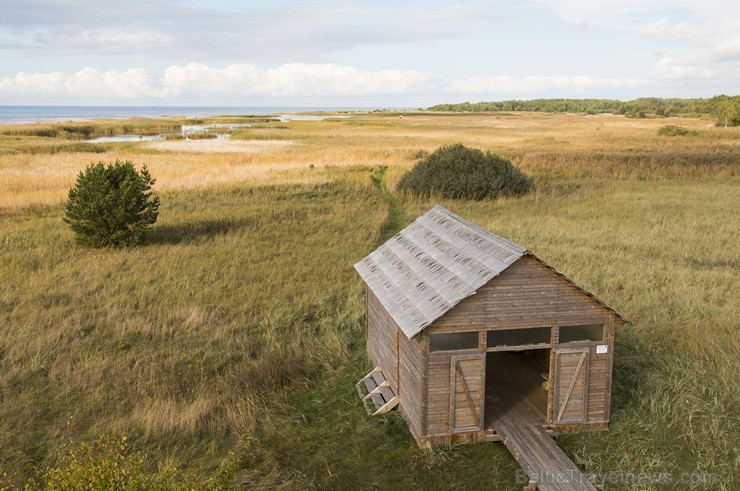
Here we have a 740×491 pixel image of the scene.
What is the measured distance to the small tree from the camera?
70.1 feet

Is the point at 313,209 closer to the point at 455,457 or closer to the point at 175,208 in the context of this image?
the point at 175,208

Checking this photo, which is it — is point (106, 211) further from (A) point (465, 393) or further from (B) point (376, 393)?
(A) point (465, 393)

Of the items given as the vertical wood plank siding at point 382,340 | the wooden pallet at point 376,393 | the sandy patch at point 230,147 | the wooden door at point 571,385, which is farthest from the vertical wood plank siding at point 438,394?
the sandy patch at point 230,147

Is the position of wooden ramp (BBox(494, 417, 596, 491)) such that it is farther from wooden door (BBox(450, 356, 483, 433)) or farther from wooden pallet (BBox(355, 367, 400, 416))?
wooden pallet (BBox(355, 367, 400, 416))

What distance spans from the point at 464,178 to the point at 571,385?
75.2 feet

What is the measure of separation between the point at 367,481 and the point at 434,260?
12.7 feet

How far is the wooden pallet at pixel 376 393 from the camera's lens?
35.0 feet

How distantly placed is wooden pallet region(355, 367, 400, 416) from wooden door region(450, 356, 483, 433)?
1.49 meters

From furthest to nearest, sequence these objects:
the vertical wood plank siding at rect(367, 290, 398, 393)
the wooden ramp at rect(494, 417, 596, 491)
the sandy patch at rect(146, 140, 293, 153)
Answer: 1. the sandy patch at rect(146, 140, 293, 153)
2. the vertical wood plank siding at rect(367, 290, 398, 393)
3. the wooden ramp at rect(494, 417, 596, 491)

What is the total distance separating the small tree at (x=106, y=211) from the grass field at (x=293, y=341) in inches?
35.1

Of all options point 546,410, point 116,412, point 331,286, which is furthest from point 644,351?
point 116,412

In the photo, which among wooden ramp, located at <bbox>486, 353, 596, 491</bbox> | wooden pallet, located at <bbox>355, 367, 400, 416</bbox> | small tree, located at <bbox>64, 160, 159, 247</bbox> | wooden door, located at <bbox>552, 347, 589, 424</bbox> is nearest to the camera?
wooden ramp, located at <bbox>486, 353, 596, 491</bbox>

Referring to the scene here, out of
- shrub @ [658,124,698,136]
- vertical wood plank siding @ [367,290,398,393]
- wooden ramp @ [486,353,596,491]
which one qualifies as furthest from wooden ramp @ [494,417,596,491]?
shrub @ [658,124,698,136]

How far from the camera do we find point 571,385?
9.64 meters
